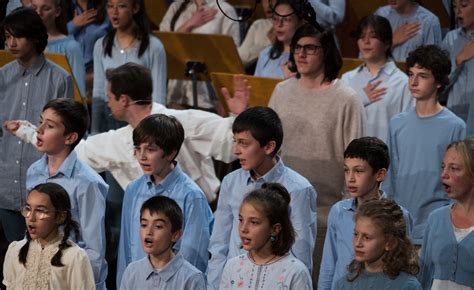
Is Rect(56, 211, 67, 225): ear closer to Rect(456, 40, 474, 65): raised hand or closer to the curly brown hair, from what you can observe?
the curly brown hair

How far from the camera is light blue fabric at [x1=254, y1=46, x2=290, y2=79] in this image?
23.6ft

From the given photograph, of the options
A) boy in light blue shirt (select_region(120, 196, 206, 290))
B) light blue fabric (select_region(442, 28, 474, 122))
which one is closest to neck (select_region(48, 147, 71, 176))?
boy in light blue shirt (select_region(120, 196, 206, 290))

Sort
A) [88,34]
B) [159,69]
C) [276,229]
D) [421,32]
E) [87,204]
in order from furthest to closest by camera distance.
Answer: [88,34] < [421,32] < [159,69] < [87,204] < [276,229]

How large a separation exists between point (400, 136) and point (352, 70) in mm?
1231

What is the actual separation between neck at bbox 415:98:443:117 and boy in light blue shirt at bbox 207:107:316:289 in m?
0.91

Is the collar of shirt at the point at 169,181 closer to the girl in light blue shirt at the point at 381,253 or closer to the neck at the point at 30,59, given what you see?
the girl in light blue shirt at the point at 381,253

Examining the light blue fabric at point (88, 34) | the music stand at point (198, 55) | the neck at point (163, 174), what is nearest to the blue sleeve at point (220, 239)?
the neck at point (163, 174)

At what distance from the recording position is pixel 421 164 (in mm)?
5672

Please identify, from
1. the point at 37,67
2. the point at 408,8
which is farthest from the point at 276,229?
the point at 408,8

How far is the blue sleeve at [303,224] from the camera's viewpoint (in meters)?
4.98

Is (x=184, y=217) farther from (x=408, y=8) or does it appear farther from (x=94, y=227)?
(x=408, y=8)

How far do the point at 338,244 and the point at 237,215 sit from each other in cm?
46

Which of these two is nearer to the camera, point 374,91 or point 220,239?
point 220,239

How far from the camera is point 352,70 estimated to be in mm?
6934
